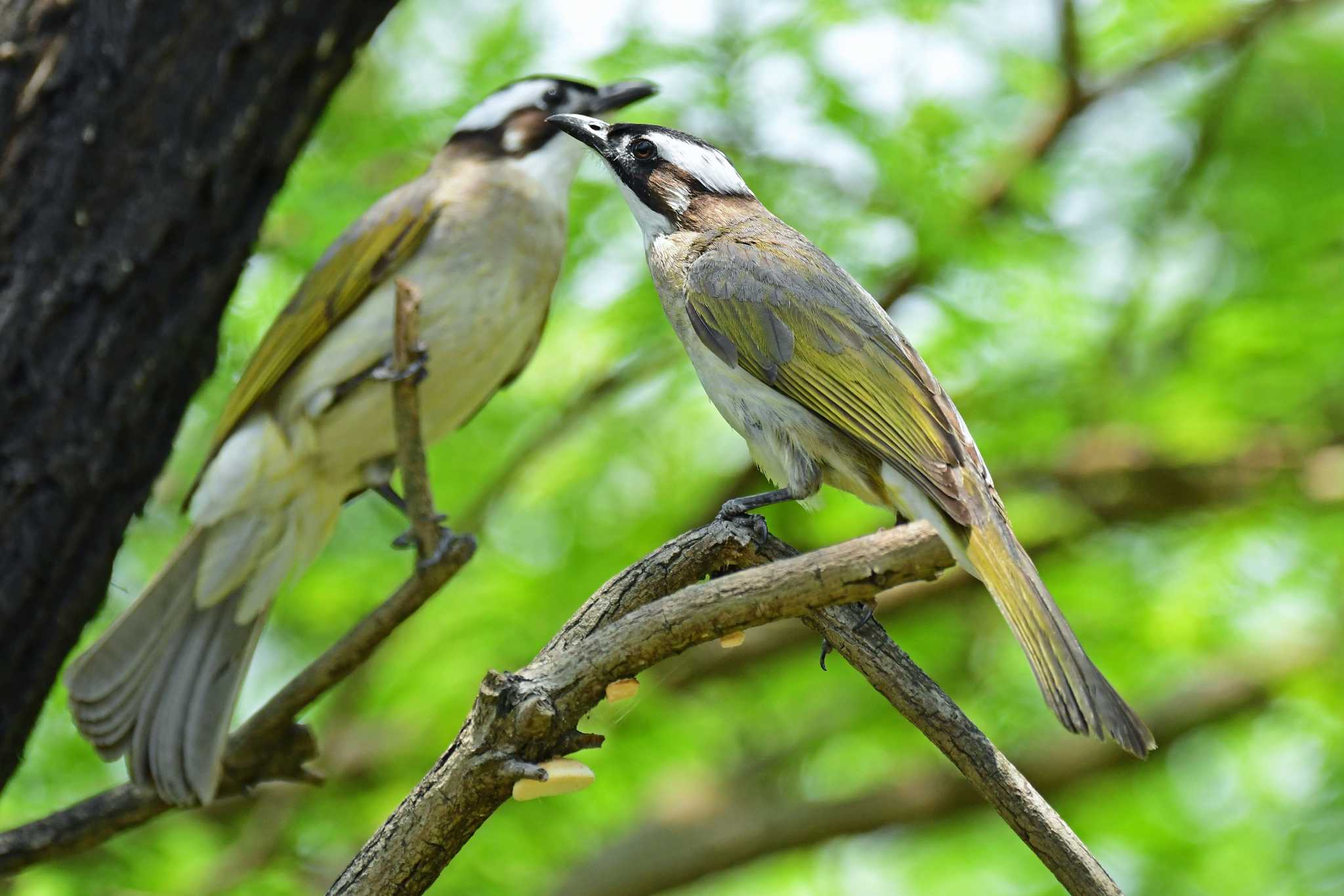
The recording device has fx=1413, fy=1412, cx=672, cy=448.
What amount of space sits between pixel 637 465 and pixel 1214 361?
8.57ft

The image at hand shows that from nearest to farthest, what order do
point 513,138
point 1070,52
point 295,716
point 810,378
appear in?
point 810,378 → point 295,716 → point 513,138 → point 1070,52

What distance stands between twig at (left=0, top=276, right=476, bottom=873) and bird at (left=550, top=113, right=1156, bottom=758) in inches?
34.7

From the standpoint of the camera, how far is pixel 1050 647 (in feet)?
8.04

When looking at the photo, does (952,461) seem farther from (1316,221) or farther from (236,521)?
(1316,221)

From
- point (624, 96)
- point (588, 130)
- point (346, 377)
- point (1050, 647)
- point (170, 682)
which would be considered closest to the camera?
point (1050, 647)

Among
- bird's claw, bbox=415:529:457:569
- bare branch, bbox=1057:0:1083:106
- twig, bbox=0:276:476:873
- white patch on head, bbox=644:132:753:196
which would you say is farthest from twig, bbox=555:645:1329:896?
white patch on head, bbox=644:132:753:196

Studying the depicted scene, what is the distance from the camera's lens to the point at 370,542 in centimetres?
681

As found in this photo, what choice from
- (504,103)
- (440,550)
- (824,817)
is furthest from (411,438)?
(824,817)

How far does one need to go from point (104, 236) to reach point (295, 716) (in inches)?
54.4

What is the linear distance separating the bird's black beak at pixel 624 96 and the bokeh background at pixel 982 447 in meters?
0.87

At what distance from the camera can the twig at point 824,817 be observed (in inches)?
236

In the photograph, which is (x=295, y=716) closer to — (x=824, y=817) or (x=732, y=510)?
(x=732, y=510)

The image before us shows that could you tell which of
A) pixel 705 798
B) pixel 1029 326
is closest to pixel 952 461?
pixel 1029 326

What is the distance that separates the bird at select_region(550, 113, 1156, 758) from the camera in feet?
9.19
